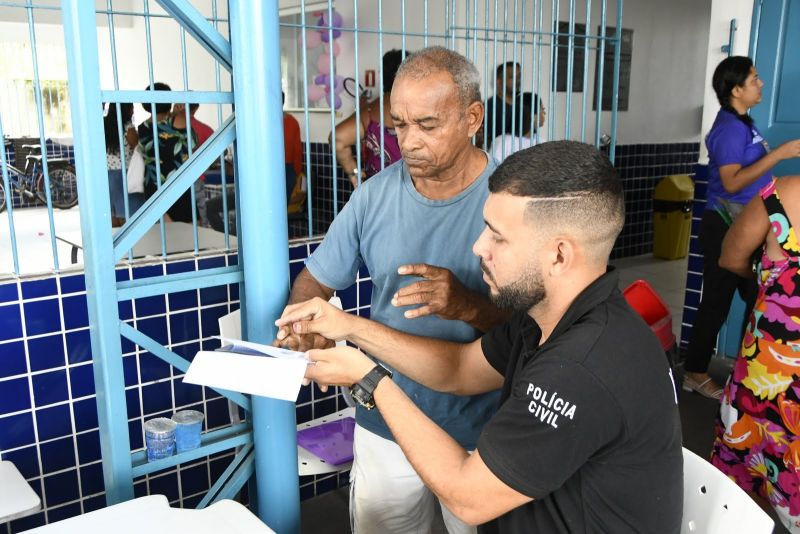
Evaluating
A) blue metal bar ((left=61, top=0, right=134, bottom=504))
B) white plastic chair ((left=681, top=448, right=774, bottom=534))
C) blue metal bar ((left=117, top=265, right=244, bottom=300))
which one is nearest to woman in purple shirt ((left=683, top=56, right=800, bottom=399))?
white plastic chair ((left=681, top=448, right=774, bottom=534))

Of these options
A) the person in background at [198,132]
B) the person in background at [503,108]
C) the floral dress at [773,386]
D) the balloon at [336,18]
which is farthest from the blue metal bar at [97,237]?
the balloon at [336,18]

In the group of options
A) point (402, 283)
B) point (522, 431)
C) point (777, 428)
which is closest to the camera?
point (522, 431)

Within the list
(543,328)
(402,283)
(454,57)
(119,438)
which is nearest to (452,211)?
(402,283)

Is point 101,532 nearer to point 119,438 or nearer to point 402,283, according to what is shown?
point 119,438

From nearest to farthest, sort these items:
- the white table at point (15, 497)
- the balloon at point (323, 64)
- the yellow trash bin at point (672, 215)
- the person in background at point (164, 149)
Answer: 1. the white table at point (15, 497)
2. the person in background at point (164, 149)
3. the balloon at point (323, 64)
4. the yellow trash bin at point (672, 215)

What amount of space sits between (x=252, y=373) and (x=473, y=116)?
2.88 ft

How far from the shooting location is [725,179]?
12.8ft

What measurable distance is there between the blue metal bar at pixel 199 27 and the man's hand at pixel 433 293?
59cm

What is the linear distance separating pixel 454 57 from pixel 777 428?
1581 millimetres

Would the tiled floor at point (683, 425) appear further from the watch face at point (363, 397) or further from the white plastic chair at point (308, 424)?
the watch face at point (363, 397)

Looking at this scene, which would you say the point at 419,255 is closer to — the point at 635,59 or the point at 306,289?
the point at 306,289

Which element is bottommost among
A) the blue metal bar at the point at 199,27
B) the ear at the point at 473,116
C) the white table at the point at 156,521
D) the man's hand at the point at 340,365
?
the white table at the point at 156,521

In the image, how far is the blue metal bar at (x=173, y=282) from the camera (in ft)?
4.79

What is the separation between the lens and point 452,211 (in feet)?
5.95
